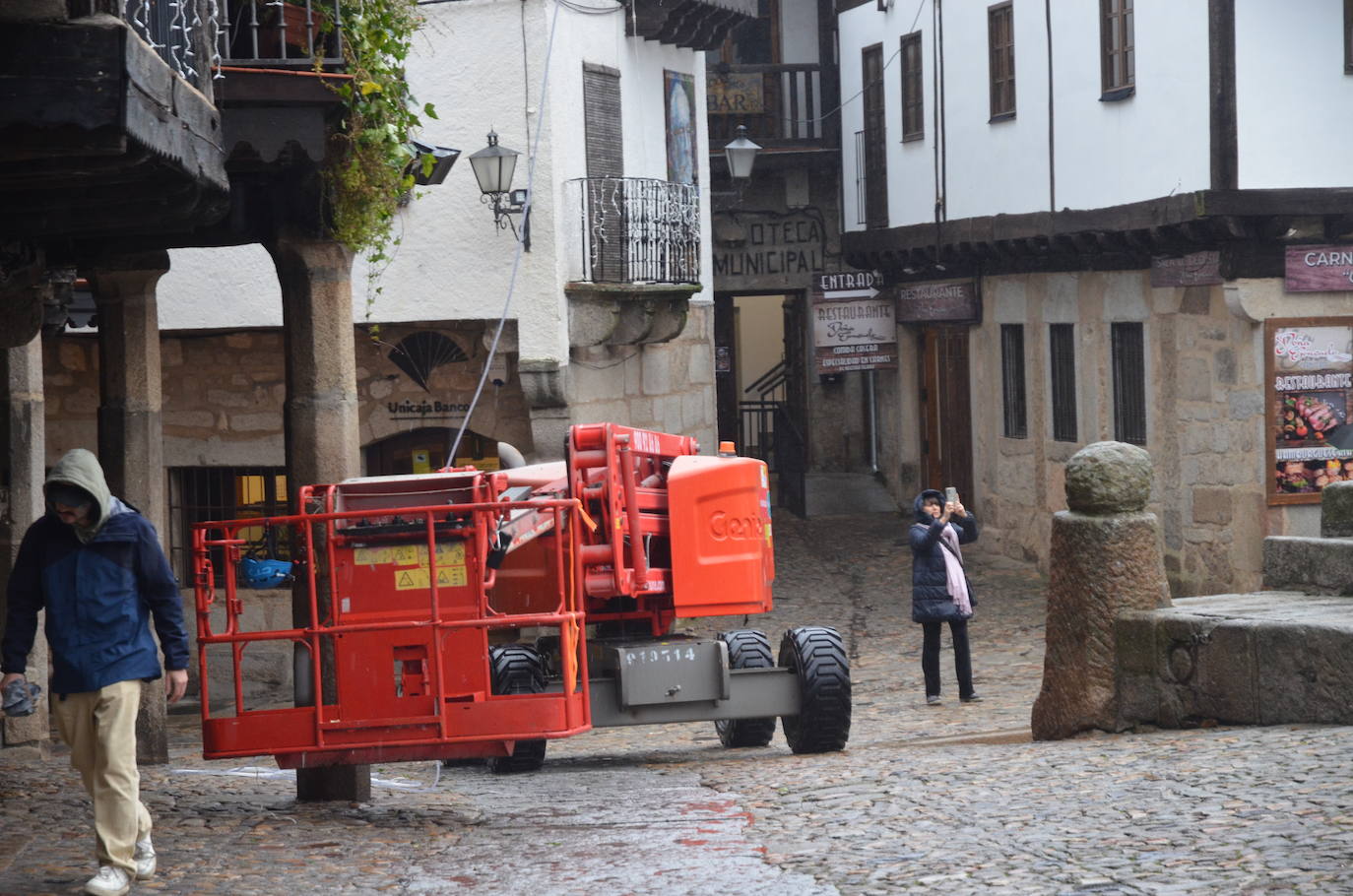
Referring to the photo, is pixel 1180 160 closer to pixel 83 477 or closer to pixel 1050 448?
pixel 1050 448

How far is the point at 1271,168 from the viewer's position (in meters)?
16.6

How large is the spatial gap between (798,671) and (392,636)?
293 cm

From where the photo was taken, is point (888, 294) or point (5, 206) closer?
point (5, 206)

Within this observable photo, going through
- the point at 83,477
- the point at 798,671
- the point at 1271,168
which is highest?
the point at 1271,168

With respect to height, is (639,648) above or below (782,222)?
below

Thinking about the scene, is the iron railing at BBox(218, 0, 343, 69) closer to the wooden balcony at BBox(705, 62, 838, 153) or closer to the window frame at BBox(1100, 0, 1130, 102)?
the window frame at BBox(1100, 0, 1130, 102)

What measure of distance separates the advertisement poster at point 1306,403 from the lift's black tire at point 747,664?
7.21 m

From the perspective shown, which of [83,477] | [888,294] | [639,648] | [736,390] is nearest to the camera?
[83,477]

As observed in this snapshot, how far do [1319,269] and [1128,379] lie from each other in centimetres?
306

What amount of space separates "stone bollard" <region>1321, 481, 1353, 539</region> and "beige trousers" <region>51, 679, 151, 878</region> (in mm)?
6477

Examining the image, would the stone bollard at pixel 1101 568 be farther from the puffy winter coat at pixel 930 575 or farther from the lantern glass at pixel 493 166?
the lantern glass at pixel 493 166

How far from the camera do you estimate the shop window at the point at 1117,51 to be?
18500 mm

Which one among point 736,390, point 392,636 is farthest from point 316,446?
point 736,390

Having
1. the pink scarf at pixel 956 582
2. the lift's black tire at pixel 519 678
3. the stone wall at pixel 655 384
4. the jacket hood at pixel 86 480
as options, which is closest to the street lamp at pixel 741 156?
the stone wall at pixel 655 384
